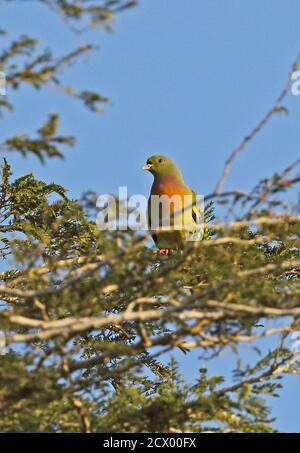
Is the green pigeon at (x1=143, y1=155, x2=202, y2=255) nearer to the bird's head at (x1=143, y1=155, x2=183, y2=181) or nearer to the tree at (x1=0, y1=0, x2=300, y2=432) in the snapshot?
the bird's head at (x1=143, y1=155, x2=183, y2=181)

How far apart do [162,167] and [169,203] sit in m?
0.75

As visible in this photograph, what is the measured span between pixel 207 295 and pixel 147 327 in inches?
96.7

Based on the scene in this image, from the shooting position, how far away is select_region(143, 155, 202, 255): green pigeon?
7990mm

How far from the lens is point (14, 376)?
16.0 feet

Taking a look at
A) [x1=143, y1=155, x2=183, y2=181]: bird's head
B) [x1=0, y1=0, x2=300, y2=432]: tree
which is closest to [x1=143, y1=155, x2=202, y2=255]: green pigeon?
[x1=143, y1=155, x2=183, y2=181]: bird's head

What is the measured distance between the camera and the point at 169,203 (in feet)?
29.7

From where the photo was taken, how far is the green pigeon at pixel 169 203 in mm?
7990

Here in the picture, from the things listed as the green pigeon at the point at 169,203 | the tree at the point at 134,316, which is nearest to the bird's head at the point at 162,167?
the green pigeon at the point at 169,203

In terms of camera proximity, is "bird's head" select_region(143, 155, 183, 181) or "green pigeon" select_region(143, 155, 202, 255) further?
"bird's head" select_region(143, 155, 183, 181)

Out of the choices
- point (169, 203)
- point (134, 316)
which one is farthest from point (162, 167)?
point (134, 316)

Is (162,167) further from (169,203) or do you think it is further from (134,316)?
(134,316)

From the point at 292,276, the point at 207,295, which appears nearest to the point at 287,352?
the point at 207,295

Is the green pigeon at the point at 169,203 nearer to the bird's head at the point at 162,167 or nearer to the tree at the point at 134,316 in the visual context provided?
the bird's head at the point at 162,167
